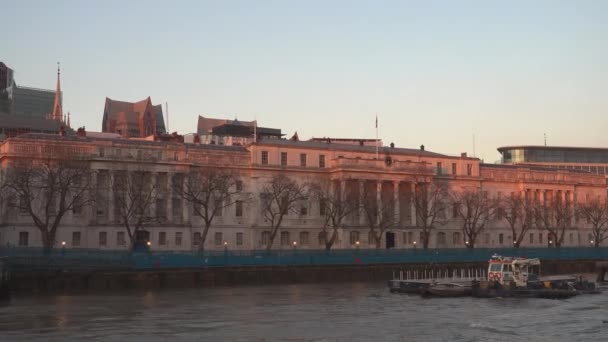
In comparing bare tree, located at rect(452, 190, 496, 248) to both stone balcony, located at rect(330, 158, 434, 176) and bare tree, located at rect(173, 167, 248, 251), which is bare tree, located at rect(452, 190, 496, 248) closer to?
stone balcony, located at rect(330, 158, 434, 176)

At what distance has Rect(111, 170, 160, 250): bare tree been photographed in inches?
3514

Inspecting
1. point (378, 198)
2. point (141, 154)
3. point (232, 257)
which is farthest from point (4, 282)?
point (378, 198)

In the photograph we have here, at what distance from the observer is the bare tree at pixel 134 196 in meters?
89.2

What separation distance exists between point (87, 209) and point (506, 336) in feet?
215

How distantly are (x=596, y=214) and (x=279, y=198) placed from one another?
5951 centimetres

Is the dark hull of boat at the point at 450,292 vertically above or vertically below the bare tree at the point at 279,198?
below

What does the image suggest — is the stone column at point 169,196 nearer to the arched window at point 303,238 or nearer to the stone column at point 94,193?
the stone column at point 94,193

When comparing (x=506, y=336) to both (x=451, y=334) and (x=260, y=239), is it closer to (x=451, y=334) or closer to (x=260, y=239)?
(x=451, y=334)

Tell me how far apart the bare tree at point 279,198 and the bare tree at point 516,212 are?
3293 cm

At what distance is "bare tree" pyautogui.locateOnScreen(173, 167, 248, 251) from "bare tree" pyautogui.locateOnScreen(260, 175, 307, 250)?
15.7 feet

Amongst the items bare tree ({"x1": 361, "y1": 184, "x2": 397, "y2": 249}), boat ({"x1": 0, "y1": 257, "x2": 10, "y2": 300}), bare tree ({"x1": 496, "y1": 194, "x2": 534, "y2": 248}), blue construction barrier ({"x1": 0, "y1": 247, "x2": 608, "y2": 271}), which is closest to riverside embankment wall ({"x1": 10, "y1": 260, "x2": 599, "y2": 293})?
blue construction barrier ({"x1": 0, "y1": 247, "x2": 608, "y2": 271})

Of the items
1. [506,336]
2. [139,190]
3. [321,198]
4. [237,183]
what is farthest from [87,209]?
[506,336]

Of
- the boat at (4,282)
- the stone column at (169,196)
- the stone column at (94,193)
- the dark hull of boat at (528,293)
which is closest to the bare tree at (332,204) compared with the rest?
the stone column at (169,196)

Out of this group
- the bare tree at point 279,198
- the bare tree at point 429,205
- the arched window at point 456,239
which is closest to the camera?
the bare tree at point 279,198
